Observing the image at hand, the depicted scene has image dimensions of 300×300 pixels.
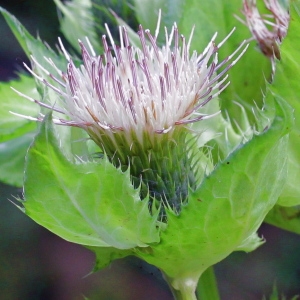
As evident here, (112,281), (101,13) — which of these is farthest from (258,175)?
(112,281)


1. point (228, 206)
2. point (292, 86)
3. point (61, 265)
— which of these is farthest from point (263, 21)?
point (61, 265)

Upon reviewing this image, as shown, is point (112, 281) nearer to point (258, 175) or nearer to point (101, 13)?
point (101, 13)

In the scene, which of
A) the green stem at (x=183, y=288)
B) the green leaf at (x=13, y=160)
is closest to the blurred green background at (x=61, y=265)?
the green leaf at (x=13, y=160)

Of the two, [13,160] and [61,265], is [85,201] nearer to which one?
[13,160]

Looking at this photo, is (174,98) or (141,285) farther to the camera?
(141,285)

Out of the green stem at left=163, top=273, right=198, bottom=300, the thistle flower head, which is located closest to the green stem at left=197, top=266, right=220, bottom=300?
the green stem at left=163, top=273, right=198, bottom=300

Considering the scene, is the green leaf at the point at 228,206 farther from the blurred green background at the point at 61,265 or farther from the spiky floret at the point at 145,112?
the blurred green background at the point at 61,265

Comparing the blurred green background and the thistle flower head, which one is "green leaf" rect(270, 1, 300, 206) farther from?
the blurred green background
